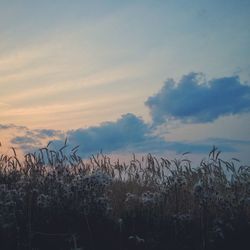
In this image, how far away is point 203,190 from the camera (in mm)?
10398

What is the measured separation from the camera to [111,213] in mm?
10805

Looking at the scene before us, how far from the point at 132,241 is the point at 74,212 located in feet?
4.70

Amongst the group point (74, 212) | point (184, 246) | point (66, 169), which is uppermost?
point (66, 169)

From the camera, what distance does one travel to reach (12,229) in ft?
31.8

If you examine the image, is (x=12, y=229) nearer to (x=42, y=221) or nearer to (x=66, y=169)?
(x=42, y=221)

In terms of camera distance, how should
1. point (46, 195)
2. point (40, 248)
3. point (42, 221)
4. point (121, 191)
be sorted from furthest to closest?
point (121, 191) < point (46, 195) < point (42, 221) < point (40, 248)

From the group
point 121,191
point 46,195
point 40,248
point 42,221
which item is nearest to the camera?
point 40,248

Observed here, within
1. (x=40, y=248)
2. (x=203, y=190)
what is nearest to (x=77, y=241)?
(x=40, y=248)

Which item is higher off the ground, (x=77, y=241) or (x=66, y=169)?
(x=66, y=169)

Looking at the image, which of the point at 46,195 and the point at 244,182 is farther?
the point at 244,182

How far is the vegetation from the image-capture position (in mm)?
9672

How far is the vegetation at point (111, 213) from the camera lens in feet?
31.7

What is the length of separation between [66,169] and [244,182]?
4440 mm

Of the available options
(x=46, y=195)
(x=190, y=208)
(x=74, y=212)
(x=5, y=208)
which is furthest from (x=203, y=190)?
(x=5, y=208)
